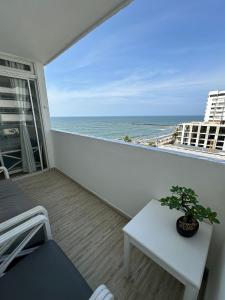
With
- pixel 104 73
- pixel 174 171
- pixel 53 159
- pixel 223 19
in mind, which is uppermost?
pixel 104 73

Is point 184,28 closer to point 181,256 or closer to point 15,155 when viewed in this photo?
point 181,256

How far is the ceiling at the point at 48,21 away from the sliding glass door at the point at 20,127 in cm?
65

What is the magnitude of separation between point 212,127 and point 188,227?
70 centimetres

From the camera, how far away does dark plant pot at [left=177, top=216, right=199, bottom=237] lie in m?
0.83

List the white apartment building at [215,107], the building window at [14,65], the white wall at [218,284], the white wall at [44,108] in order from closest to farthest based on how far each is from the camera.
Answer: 1. the white wall at [218,284]
2. the white apartment building at [215,107]
3. the building window at [14,65]
4. the white wall at [44,108]

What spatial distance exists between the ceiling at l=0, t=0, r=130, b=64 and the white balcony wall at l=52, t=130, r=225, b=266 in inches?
54.0

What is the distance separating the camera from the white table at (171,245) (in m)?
0.66

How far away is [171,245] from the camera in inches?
31.8

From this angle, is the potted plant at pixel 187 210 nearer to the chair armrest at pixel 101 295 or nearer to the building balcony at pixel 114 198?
the building balcony at pixel 114 198

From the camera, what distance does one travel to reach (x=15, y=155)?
8.99 ft

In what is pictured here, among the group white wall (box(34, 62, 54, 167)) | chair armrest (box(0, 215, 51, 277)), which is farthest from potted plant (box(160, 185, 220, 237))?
white wall (box(34, 62, 54, 167))

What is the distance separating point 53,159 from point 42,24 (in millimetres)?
2432

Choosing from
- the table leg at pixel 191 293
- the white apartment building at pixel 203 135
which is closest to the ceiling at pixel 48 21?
the white apartment building at pixel 203 135

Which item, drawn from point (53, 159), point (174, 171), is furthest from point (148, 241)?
point (53, 159)
